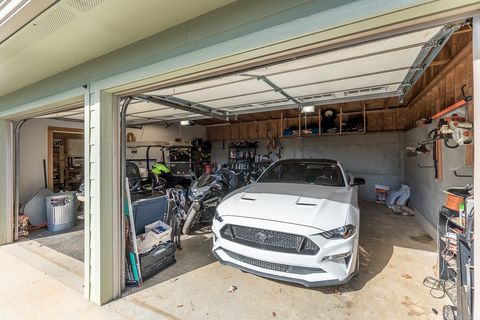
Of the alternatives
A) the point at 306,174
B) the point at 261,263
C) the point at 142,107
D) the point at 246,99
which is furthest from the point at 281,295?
the point at 142,107

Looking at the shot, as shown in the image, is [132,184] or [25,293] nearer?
[25,293]

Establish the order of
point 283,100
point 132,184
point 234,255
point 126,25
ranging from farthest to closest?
point 132,184 < point 283,100 < point 234,255 < point 126,25

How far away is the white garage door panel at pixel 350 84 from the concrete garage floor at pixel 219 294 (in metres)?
2.40

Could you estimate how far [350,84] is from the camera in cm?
289

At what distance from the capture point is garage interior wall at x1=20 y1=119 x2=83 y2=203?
5.00 metres

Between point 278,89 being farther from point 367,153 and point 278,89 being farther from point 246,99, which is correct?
point 367,153

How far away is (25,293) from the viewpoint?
2.51 m

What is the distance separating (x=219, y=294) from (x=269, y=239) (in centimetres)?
84

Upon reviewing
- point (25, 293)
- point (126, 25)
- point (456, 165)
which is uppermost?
point (126, 25)

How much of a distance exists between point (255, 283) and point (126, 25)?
2.88m

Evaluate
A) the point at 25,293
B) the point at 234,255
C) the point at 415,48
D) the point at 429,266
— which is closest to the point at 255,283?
the point at 234,255

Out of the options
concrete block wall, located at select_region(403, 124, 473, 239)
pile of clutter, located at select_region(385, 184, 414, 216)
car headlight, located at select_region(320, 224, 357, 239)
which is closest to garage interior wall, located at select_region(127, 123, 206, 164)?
car headlight, located at select_region(320, 224, 357, 239)

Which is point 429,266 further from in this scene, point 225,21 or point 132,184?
point 132,184

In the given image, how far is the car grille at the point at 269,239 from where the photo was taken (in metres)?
2.17
